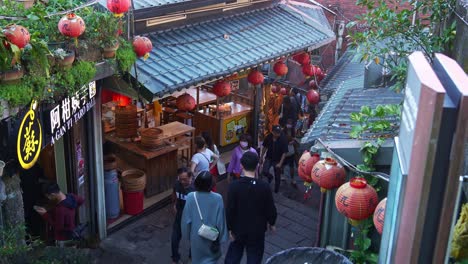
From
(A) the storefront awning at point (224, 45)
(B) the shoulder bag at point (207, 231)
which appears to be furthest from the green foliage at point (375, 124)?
(A) the storefront awning at point (224, 45)

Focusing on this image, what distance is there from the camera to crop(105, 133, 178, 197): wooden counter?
36.2 ft

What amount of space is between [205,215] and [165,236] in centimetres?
380

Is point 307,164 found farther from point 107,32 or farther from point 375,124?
point 107,32

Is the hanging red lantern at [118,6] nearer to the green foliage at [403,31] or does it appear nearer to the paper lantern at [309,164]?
the paper lantern at [309,164]

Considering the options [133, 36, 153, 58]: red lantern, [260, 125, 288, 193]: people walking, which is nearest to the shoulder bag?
[133, 36, 153, 58]: red lantern

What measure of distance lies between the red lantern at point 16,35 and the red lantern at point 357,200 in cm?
393

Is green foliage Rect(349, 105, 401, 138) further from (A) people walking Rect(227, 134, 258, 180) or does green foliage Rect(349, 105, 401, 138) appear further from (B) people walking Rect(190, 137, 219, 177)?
(A) people walking Rect(227, 134, 258, 180)

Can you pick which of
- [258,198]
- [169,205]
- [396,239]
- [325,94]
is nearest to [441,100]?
[396,239]

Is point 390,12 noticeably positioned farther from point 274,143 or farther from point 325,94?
point 325,94

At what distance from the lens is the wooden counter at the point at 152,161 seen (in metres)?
11.0

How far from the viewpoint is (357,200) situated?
19.0 feet

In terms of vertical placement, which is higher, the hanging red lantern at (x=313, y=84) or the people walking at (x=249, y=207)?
the people walking at (x=249, y=207)

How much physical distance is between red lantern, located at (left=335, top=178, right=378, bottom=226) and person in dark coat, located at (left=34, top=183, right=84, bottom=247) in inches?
163

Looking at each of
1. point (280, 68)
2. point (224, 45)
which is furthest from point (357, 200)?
point (280, 68)
